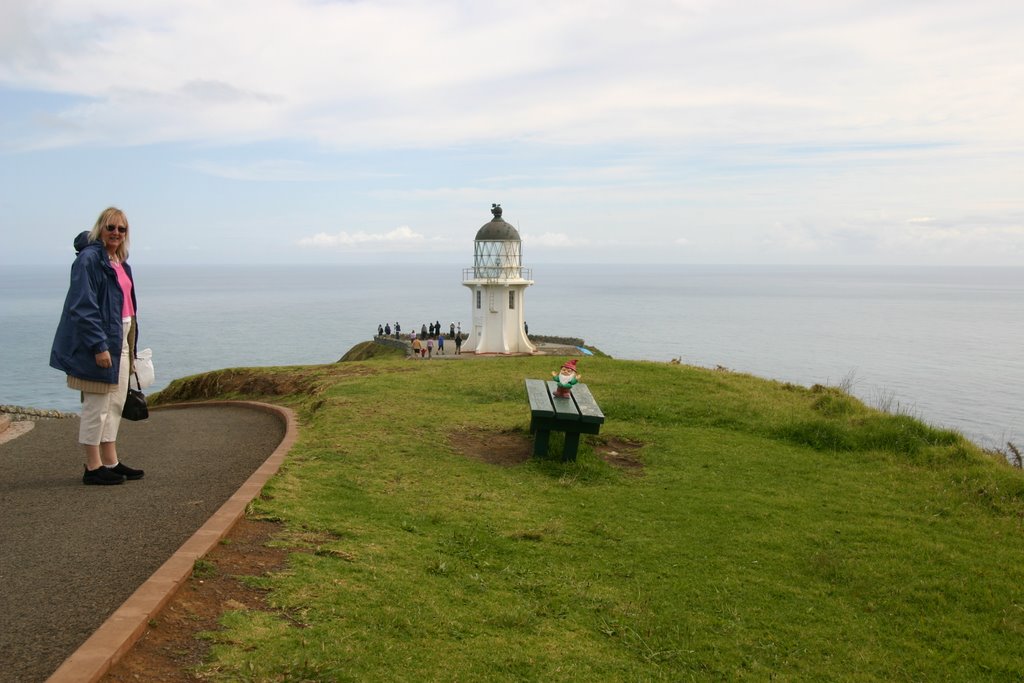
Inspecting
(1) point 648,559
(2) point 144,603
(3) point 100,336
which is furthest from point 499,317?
(2) point 144,603

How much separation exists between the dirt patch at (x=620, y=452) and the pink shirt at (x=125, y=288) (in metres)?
5.14

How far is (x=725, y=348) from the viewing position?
73125 millimetres

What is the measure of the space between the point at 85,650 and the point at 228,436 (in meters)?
6.54

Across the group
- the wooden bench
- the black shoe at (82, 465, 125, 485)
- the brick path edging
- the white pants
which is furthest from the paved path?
the wooden bench

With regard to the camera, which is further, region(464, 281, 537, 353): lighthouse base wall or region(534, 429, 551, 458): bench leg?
region(464, 281, 537, 353): lighthouse base wall

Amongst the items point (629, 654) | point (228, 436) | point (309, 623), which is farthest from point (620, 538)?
point (228, 436)

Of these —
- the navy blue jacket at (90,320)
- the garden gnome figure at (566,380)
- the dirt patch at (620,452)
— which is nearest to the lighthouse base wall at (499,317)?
the dirt patch at (620,452)

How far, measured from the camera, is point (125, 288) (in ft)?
22.7

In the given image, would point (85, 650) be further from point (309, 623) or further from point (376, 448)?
point (376, 448)

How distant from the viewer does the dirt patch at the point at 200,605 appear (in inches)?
145

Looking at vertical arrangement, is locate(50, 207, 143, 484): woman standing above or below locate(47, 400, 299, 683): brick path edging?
above

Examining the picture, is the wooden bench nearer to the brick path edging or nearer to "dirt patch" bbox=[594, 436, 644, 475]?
"dirt patch" bbox=[594, 436, 644, 475]

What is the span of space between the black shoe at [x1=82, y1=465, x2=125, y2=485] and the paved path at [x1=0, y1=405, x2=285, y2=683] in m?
0.08

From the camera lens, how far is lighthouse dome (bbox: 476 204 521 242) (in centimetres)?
3672
